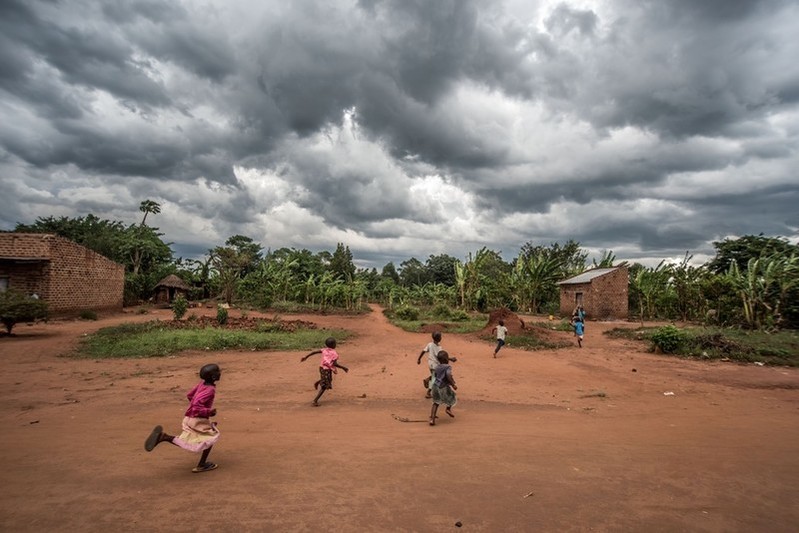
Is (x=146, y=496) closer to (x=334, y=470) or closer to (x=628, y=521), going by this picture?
(x=334, y=470)

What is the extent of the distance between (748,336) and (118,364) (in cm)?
2114

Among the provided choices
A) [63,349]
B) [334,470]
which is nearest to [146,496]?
[334,470]

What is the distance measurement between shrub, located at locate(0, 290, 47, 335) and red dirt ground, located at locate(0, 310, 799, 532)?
5049 millimetres

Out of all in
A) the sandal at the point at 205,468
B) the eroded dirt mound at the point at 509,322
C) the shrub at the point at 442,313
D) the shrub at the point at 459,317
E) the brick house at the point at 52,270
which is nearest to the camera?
the sandal at the point at 205,468

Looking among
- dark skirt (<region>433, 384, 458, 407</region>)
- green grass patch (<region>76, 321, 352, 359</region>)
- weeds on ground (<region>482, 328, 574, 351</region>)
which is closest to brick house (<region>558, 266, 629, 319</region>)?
weeds on ground (<region>482, 328, 574, 351</region>)

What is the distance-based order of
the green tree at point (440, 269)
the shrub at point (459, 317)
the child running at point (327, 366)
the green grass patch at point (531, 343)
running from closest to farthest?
the child running at point (327, 366) → the green grass patch at point (531, 343) → the shrub at point (459, 317) → the green tree at point (440, 269)

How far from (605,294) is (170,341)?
81.6 ft

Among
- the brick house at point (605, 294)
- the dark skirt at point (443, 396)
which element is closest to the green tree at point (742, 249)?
the brick house at point (605, 294)

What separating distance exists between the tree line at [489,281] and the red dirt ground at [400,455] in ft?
36.5

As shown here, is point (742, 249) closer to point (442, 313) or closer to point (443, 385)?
point (442, 313)

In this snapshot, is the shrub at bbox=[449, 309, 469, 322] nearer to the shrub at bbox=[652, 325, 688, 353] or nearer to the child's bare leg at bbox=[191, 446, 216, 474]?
the shrub at bbox=[652, 325, 688, 353]

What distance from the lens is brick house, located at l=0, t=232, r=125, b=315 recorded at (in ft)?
62.2

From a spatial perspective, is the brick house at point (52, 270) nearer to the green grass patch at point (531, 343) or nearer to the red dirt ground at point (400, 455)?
the red dirt ground at point (400, 455)

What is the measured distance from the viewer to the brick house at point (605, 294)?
2648cm
